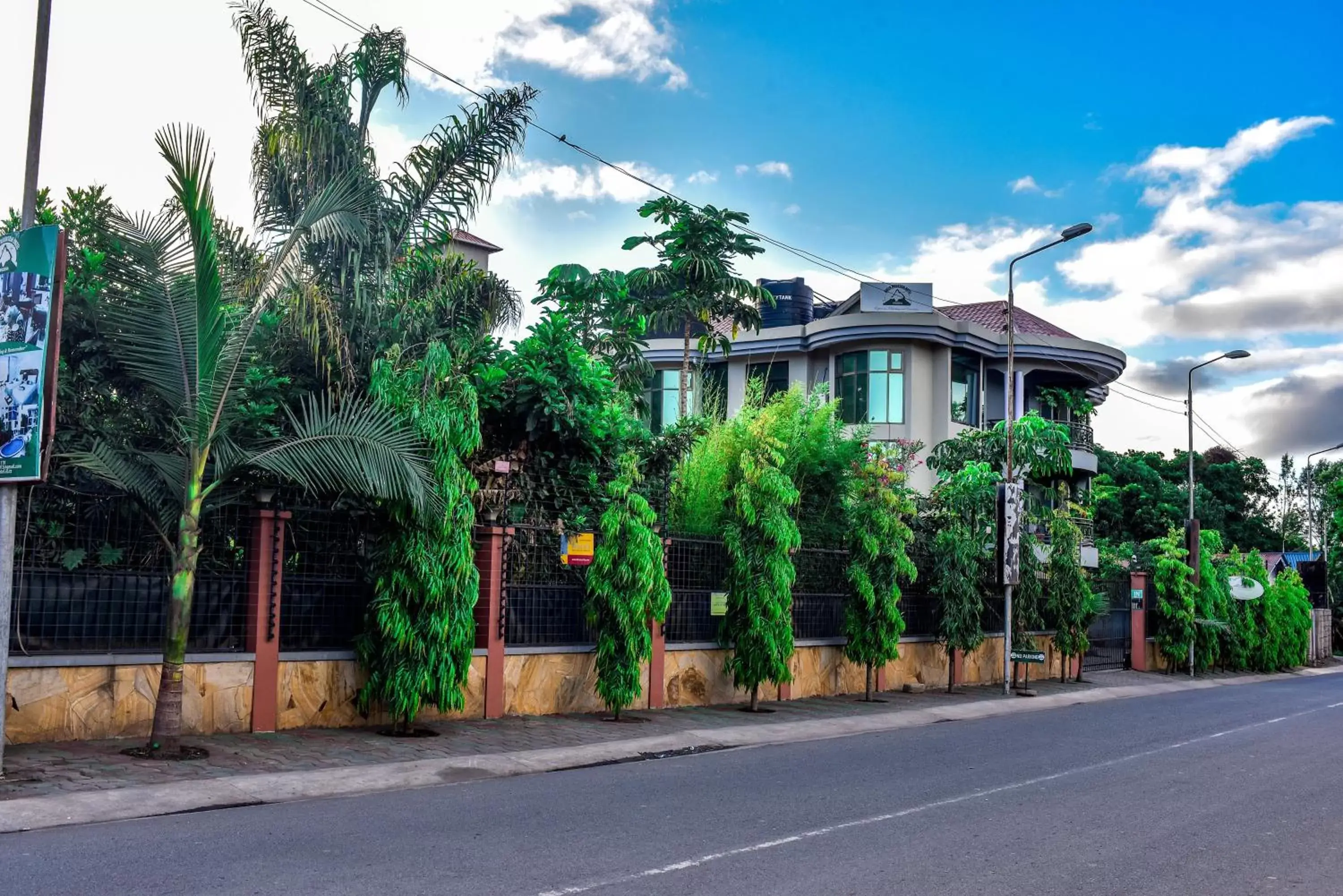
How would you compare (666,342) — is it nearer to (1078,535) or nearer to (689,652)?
(1078,535)

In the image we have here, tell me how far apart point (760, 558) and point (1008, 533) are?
288 inches

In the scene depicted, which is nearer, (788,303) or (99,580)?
(99,580)

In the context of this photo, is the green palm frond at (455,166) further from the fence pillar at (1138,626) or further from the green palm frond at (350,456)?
the fence pillar at (1138,626)

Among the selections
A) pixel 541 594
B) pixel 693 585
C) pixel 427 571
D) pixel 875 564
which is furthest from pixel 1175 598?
pixel 427 571

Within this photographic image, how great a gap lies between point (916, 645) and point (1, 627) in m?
18.5

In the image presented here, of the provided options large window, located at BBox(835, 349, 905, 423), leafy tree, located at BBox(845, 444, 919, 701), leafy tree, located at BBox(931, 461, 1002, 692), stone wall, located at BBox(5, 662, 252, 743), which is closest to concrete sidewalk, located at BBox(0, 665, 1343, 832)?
stone wall, located at BBox(5, 662, 252, 743)

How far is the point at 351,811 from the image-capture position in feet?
31.4

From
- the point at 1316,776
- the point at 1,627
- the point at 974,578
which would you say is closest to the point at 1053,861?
the point at 1316,776

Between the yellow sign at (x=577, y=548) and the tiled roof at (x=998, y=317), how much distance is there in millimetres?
30399

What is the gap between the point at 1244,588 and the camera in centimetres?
3538

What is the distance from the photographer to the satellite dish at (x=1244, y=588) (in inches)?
1378

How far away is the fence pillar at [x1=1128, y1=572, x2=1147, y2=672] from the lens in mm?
34719

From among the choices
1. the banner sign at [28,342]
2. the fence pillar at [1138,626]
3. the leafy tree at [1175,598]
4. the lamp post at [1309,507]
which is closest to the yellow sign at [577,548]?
the banner sign at [28,342]

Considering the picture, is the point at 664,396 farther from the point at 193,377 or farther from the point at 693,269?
the point at 193,377
